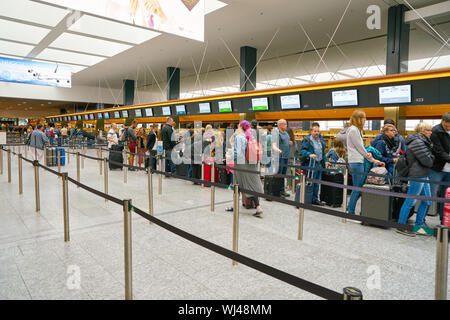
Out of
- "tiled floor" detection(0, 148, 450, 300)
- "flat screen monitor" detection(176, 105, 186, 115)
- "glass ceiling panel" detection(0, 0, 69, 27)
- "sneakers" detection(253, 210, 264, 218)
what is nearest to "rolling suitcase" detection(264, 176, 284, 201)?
"tiled floor" detection(0, 148, 450, 300)

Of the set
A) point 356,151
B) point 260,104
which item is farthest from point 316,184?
point 260,104

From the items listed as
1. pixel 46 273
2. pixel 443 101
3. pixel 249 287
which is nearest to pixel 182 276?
pixel 249 287

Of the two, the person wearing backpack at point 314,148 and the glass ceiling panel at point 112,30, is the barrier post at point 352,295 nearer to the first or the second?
the person wearing backpack at point 314,148

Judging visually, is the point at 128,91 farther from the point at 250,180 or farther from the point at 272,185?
the point at 250,180

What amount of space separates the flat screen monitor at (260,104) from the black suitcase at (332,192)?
3947mm

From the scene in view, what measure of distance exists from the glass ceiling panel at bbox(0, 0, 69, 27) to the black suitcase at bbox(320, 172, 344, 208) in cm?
933

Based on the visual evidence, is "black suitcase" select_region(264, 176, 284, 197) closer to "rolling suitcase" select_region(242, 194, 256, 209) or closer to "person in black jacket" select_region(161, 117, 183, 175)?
"rolling suitcase" select_region(242, 194, 256, 209)

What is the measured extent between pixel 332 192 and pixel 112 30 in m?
9.50

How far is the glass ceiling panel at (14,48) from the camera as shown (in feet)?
44.3

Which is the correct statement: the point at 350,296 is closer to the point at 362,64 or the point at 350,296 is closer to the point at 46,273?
the point at 46,273

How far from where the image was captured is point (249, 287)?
9.21ft

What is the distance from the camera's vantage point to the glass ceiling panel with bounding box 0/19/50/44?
11.3 m

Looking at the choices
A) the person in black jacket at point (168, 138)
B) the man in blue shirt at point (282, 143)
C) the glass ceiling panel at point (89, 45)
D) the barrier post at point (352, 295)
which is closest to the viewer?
the barrier post at point (352, 295)

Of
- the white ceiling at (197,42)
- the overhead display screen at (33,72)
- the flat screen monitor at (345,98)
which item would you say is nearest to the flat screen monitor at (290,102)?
the flat screen monitor at (345,98)
